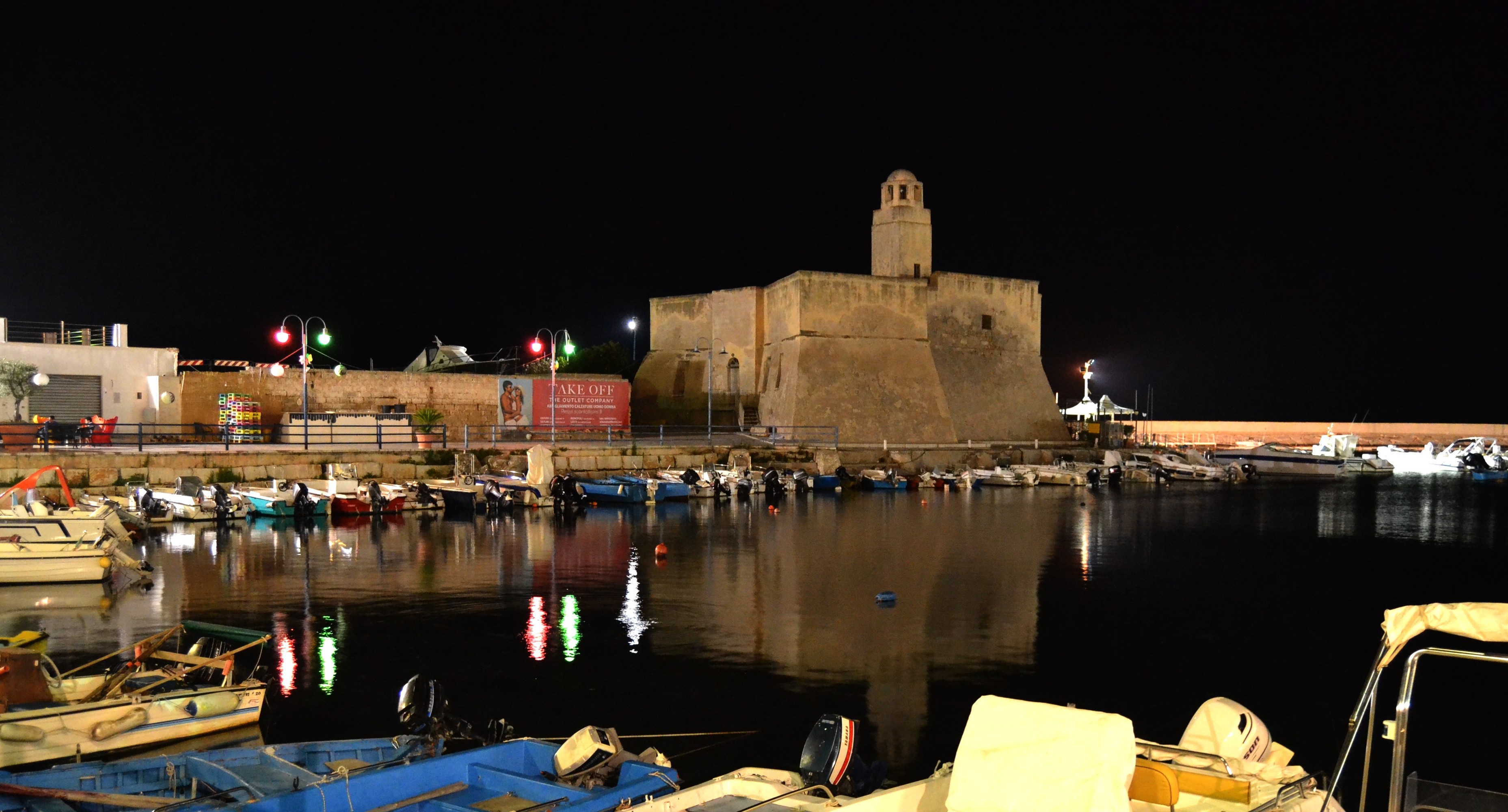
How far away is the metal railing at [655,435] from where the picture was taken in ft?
91.1

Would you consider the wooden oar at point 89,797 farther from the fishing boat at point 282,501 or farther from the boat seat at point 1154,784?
the fishing boat at point 282,501

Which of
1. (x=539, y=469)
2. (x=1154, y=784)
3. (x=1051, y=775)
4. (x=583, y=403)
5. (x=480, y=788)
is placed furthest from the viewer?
(x=583, y=403)

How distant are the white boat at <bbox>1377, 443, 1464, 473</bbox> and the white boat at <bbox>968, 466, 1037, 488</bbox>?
72.6ft

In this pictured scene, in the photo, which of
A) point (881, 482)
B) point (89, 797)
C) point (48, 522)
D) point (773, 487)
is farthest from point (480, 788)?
point (881, 482)

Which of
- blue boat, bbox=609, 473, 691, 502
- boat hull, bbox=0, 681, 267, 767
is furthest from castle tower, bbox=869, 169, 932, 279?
boat hull, bbox=0, 681, 267, 767

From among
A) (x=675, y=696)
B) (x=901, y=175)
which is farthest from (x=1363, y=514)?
(x=675, y=696)

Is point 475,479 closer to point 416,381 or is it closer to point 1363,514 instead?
point 416,381

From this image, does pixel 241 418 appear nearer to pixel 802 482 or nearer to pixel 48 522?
pixel 48 522

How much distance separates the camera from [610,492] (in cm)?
2286

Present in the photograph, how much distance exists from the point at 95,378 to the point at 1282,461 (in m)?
46.2

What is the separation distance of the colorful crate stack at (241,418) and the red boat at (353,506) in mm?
5640

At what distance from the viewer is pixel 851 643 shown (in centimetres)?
952

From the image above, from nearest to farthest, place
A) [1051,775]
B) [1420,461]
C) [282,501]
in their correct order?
[1051,775] → [282,501] → [1420,461]

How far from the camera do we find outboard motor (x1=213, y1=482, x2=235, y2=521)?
18.3 m
